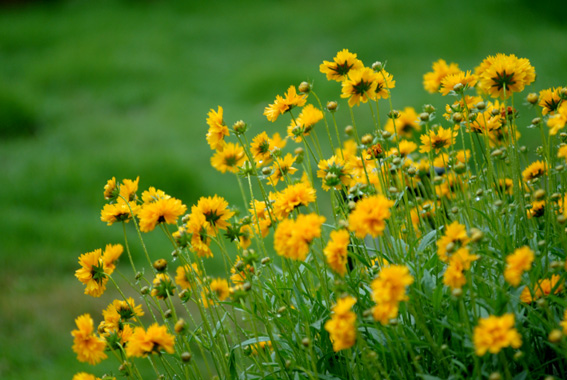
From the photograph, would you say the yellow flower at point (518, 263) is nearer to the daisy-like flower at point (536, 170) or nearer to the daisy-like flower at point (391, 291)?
the daisy-like flower at point (391, 291)

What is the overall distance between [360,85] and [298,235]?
52cm

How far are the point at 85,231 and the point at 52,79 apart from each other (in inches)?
110

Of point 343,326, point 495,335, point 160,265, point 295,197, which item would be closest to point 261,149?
point 295,197

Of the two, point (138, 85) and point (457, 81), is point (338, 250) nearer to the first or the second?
point (457, 81)

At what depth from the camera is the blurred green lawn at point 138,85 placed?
302cm

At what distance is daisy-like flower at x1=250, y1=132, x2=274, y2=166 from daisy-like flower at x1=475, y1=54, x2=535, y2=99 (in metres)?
0.54

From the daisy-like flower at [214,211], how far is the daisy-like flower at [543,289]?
66 centimetres

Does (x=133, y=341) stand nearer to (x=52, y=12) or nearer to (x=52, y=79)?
(x=52, y=79)

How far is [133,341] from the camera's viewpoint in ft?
3.42

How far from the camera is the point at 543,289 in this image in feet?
3.91

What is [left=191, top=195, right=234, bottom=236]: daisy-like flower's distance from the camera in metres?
1.29

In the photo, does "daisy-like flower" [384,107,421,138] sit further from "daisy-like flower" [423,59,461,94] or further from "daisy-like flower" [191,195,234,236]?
"daisy-like flower" [191,195,234,236]

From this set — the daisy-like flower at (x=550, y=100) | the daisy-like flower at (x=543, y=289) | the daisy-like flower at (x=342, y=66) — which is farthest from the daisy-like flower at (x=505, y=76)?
the daisy-like flower at (x=543, y=289)

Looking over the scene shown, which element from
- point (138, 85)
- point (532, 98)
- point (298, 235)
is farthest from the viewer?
point (138, 85)
